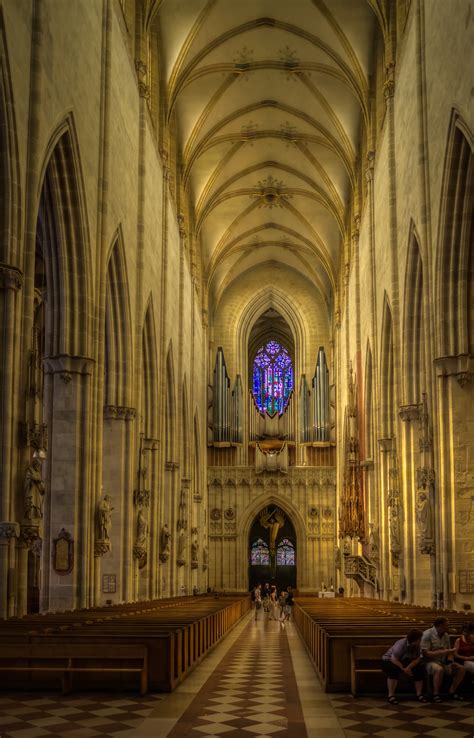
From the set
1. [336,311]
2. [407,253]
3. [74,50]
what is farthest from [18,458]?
[336,311]

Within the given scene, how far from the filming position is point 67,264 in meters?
18.8

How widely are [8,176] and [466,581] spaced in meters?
11.1

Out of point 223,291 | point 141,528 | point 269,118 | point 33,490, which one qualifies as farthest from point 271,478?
point 33,490

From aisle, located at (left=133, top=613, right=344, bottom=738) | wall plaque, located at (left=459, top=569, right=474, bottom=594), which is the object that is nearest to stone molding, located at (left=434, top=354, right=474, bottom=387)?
wall plaque, located at (left=459, top=569, right=474, bottom=594)

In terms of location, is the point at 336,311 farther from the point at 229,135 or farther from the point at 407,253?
the point at 407,253

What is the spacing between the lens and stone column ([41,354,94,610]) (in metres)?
18.2

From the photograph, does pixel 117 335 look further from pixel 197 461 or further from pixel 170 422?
pixel 197 461

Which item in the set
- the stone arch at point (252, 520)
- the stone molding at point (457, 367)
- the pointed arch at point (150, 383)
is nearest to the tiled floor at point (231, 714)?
the stone molding at point (457, 367)

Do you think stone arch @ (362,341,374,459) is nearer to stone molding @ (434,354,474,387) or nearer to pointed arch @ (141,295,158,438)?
pointed arch @ (141,295,158,438)

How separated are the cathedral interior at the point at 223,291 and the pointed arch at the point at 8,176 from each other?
0.15 ft

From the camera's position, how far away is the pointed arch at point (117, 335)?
2314 cm

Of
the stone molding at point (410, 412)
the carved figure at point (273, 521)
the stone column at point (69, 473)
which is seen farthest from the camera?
the carved figure at point (273, 521)

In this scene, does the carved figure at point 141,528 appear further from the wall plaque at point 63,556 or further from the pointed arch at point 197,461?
the pointed arch at point 197,461

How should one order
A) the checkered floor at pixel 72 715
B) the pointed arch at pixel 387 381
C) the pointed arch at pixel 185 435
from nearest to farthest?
the checkered floor at pixel 72 715
the pointed arch at pixel 387 381
the pointed arch at pixel 185 435
